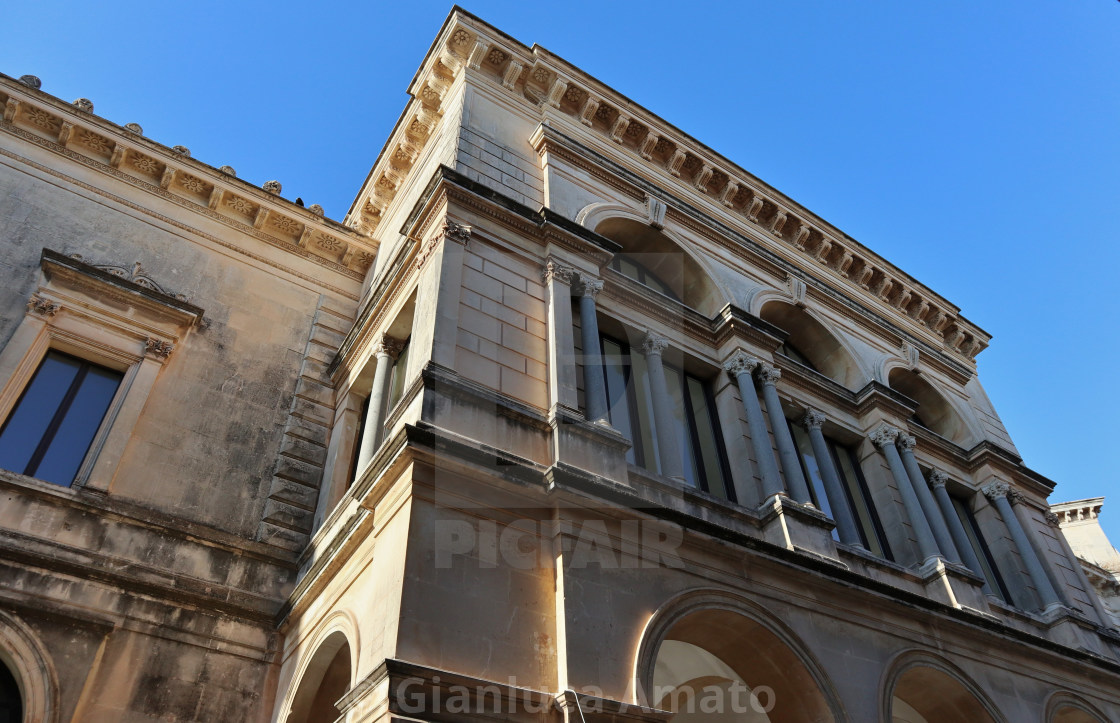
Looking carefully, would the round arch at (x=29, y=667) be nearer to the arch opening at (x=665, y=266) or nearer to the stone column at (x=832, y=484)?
the arch opening at (x=665, y=266)

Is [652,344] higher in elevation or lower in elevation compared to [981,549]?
higher

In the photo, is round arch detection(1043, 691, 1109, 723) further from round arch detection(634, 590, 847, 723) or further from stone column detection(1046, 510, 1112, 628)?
round arch detection(634, 590, 847, 723)

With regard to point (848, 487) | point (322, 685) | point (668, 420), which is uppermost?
point (848, 487)

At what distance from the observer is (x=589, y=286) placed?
12.2 m

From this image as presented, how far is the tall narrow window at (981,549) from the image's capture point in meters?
15.8

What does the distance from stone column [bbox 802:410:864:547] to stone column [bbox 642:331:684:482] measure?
3228mm

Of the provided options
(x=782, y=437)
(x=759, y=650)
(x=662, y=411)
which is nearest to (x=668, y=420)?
(x=662, y=411)

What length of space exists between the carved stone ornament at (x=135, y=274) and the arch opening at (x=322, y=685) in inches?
271

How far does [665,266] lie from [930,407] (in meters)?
8.40

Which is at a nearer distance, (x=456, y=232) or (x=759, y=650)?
(x=759, y=650)

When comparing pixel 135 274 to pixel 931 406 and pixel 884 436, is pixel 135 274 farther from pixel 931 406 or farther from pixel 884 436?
pixel 931 406

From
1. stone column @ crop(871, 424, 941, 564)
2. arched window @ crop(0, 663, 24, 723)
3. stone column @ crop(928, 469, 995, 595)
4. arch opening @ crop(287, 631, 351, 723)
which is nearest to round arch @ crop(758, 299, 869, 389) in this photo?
stone column @ crop(871, 424, 941, 564)

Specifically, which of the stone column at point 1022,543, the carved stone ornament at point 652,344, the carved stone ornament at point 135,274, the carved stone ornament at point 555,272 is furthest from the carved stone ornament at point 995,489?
the carved stone ornament at point 135,274

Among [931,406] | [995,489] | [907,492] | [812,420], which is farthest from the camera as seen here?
[931,406]
